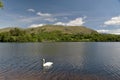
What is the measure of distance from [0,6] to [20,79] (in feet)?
33.7

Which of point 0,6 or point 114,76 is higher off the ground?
point 0,6

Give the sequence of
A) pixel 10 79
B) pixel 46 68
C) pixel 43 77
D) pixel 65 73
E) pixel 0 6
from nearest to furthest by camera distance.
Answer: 1. pixel 0 6
2. pixel 10 79
3. pixel 43 77
4. pixel 65 73
5. pixel 46 68

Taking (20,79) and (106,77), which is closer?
(20,79)

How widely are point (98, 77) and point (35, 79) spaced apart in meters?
9.43

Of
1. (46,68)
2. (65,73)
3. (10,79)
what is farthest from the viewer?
(46,68)

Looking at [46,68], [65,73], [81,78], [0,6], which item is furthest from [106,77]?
[0,6]

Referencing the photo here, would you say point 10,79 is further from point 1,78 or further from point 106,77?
point 106,77

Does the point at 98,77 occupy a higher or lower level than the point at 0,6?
lower

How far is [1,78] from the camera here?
29.9 metres

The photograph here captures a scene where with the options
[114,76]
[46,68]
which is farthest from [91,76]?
[46,68]

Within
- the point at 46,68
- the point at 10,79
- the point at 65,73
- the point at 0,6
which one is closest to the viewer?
the point at 0,6

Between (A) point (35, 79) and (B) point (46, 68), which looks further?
(B) point (46, 68)

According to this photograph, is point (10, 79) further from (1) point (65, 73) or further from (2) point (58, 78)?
Answer: (1) point (65, 73)

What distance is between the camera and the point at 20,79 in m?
A: 29.4
